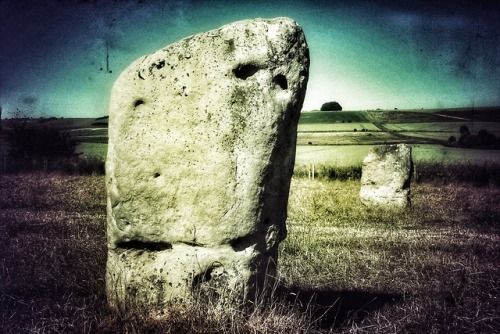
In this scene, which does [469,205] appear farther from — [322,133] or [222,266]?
[322,133]

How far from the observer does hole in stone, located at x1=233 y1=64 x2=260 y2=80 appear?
3301mm

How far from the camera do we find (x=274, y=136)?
330 centimetres

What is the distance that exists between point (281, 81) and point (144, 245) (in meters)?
1.63

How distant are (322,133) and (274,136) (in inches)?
928

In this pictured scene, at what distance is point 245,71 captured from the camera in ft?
10.9

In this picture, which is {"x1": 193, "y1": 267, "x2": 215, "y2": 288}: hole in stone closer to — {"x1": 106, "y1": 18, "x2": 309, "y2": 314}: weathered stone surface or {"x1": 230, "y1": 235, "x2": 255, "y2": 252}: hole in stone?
{"x1": 106, "y1": 18, "x2": 309, "y2": 314}: weathered stone surface

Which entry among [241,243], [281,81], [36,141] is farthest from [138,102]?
[36,141]

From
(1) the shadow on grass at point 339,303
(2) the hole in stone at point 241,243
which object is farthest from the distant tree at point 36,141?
(2) the hole in stone at point 241,243

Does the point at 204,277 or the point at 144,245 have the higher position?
the point at 144,245

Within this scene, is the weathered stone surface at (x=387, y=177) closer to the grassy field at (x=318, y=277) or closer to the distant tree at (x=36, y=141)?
the grassy field at (x=318, y=277)

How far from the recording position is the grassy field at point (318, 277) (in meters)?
3.37

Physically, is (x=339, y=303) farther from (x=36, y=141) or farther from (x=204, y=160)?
(x=36, y=141)

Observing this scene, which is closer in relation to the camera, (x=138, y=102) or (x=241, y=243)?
(x=241, y=243)

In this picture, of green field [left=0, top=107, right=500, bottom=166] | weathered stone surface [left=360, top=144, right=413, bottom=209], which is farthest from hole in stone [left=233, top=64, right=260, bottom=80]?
green field [left=0, top=107, right=500, bottom=166]
